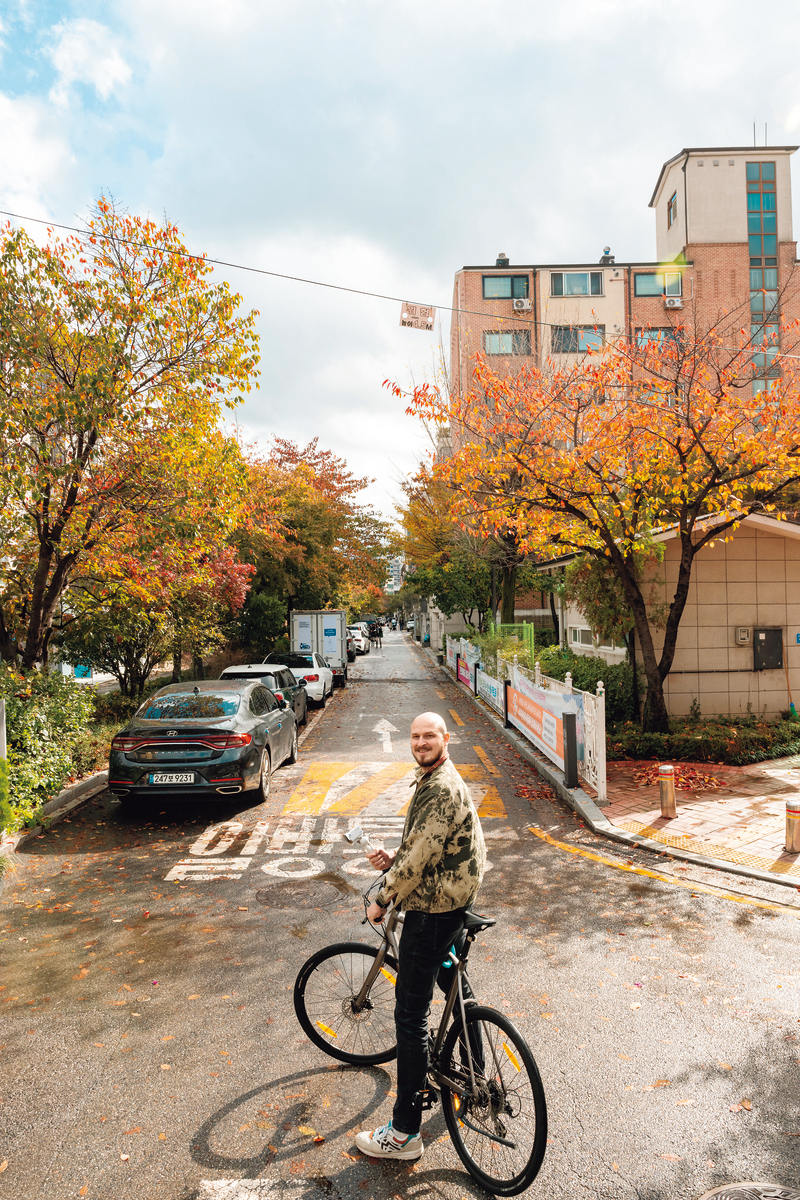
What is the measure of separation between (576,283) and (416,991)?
130 ft

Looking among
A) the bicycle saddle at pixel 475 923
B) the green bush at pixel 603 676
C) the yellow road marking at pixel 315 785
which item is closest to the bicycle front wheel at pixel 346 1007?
the bicycle saddle at pixel 475 923

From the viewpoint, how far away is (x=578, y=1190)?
9.05ft

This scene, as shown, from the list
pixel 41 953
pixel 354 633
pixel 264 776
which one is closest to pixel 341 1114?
pixel 41 953

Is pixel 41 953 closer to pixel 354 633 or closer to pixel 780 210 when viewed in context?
pixel 354 633

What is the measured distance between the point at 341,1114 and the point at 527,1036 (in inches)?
44.4

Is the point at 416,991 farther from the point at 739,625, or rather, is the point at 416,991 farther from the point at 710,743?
the point at 739,625

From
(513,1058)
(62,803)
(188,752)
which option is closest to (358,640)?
(62,803)

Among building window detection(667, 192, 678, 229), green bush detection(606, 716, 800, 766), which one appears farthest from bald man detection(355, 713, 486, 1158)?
building window detection(667, 192, 678, 229)

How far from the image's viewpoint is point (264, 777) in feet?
29.6

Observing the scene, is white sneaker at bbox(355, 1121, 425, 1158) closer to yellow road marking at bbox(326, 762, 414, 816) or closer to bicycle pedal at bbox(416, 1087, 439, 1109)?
bicycle pedal at bbox(416, 1087, 439, 1109)

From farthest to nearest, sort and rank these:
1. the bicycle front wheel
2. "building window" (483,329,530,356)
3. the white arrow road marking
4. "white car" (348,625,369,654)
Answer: "white car" (348,625,369,654), "building window" (483,329,530,356), the white arrow road marking, the bicycle front wheel

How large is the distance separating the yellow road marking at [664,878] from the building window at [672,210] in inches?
1549

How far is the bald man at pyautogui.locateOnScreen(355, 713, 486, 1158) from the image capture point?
285 cm

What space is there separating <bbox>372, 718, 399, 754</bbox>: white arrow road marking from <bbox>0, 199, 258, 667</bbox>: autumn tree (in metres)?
5.12
